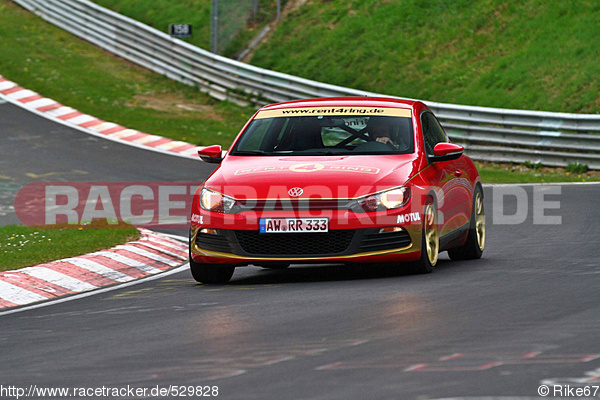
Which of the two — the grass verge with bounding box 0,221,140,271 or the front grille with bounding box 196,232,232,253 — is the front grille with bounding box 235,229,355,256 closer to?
the front grille with bounding box 196,232,232,253

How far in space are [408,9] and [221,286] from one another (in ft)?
71.1

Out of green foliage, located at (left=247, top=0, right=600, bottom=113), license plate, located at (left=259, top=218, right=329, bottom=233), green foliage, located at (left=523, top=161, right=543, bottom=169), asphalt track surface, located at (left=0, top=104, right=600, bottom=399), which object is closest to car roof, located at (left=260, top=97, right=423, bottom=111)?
asphalt track surface, located at (left=0, top=104, right=600, bottom=399)

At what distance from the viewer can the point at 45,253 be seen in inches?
427

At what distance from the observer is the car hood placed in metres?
8.76

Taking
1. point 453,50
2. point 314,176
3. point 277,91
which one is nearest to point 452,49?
point 453,50

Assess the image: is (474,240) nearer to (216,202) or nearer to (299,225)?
(299,225)

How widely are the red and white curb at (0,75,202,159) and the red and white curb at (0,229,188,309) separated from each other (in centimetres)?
984

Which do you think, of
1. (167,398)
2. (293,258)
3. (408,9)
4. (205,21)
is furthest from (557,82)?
(167,398)

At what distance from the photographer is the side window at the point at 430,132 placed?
9.96m

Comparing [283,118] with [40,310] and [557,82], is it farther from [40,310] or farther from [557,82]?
[557,82]

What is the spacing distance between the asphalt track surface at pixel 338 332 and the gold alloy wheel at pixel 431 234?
0.18 metres

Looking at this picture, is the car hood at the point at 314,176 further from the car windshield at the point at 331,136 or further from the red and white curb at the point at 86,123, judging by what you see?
the red and white curb at the point at 86,123

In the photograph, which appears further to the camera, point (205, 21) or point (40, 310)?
point (205, 21)

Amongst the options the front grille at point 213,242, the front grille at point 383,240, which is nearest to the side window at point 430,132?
the front grille at point 383,240
